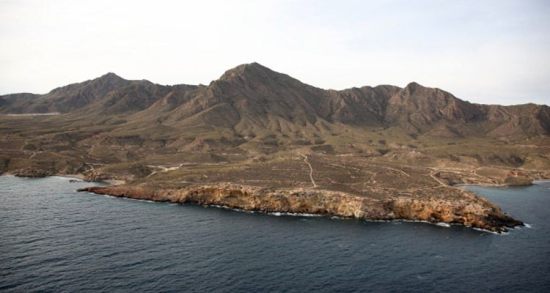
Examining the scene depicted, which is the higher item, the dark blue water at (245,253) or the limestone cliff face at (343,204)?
the limestone cliff face at (343,204)

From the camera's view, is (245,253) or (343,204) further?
(343,204)

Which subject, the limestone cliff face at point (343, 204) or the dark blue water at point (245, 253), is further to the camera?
the limestone cliff face at point (343, 204)

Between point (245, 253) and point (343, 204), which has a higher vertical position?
point (343, 204)

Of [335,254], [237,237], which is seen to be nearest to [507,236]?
[335,254]

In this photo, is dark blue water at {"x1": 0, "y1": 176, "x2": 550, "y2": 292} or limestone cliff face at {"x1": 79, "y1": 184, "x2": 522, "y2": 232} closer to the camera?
dark blue water at {"x1": 0, "y1": 176, "x2": 550, "y2": 292}
